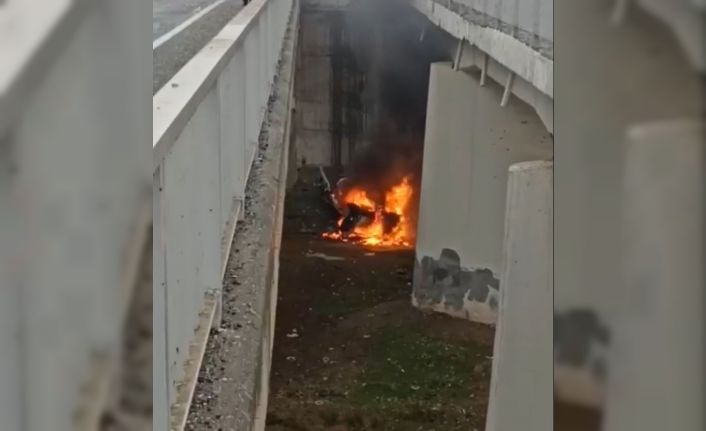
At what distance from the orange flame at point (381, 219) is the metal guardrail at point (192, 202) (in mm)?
15441

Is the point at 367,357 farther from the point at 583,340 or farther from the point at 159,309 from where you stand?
the point at 583,340

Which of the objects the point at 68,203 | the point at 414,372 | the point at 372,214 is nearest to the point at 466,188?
the point at 414,372

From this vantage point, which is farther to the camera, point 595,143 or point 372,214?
point 372,214

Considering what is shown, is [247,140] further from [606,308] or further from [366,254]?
[366,254]

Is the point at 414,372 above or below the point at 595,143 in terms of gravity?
below

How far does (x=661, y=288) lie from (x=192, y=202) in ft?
9.30

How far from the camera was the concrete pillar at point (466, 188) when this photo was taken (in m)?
15.1

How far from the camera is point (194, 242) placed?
367cm

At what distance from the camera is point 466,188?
1548 cm

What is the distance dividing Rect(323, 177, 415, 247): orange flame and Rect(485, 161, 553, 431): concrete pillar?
1057cm

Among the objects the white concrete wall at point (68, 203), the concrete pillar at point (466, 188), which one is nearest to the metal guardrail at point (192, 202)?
the white concrete wall at point (68, 203)

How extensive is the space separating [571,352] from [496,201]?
1449 centimetres

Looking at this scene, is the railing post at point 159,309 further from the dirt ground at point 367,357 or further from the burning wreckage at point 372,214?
the burning wreckage at point 372,214

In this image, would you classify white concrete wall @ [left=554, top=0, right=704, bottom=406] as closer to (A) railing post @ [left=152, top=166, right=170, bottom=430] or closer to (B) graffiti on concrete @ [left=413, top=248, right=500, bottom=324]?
(A) railing post @ [left=152, top=166, right=170, bottom=430]
